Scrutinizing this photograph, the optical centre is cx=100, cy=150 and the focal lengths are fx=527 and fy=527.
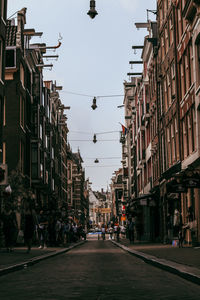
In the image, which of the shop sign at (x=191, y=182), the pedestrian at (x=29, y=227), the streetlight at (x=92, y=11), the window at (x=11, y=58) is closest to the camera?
the streetlight at (x=92, y=11)

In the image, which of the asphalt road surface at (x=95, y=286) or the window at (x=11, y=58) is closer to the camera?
the asphalt road surface at (x=95, y=286)

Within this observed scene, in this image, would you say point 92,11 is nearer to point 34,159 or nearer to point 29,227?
point 29,227

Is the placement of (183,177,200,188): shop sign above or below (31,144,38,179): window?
below

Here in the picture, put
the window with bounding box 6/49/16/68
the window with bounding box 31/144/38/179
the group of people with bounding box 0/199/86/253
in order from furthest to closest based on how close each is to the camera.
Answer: the window with bounding box 31/144/38/179 → the window with bounding box 6/49/16/68 → the group of people with bounding box 0/199/86/253

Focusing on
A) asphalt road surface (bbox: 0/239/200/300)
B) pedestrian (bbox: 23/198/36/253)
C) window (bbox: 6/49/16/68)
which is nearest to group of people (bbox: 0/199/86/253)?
pedestrian (bbox: 23/198/36/253)

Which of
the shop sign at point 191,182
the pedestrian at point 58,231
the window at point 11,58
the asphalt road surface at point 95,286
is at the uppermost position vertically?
the window at point 11,58

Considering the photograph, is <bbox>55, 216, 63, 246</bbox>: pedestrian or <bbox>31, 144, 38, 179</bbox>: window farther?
<bbox>31, 144, 38, 179</bbox>: window

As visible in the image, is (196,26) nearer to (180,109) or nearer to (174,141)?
(180,109)

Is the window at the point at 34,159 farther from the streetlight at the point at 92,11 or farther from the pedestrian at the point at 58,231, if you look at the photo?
the streetlight at the point at 92,11

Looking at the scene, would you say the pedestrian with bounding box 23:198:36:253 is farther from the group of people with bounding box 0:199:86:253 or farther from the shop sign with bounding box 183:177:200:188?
the shop sign with bounding box 183:177:200:188

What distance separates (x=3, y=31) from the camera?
30.0 meters

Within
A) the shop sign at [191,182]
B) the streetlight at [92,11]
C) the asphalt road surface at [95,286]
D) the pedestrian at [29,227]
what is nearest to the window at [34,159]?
the pedestrian at [29,227]

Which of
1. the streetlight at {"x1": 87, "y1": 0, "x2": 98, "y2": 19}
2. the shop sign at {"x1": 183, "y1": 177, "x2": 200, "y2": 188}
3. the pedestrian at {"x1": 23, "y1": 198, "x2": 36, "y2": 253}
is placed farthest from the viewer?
the pedestrian at {"x1": 23, "y1": 198, "x2": 36, "y2": 253}

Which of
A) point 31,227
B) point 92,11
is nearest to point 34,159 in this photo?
point 31,227
